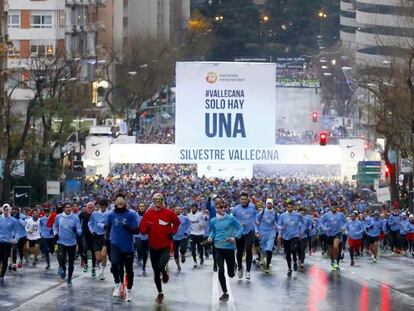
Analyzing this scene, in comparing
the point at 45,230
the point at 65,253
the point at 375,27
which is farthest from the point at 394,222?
the point at 375,27

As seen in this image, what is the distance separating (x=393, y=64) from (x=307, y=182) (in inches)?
433

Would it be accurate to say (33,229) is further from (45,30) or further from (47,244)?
(45,30)

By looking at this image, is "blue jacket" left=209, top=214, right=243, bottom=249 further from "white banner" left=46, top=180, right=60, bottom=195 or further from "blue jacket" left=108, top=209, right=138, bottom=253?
"white banner" left=46, top=180, right=60, bottom=195

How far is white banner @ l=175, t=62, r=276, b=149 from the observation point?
71.6 m

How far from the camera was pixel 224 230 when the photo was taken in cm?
2814

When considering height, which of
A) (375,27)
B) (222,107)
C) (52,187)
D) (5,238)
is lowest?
(5,238)

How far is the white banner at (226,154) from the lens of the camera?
71.8 m

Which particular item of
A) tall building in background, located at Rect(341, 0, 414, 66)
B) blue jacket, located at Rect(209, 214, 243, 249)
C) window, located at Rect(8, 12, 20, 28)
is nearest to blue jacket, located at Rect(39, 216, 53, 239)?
blue jacket, located at Rect(209, 214, 243, 249)

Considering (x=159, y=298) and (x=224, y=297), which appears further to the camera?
(x=224, y=297)

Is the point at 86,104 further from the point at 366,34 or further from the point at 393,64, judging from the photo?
the point at 366,34

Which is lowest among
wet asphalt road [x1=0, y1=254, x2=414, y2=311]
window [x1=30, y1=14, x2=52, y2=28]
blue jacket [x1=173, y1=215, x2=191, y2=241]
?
wet asphalt road [x1=0, y1=254, x2=414, y2=311]

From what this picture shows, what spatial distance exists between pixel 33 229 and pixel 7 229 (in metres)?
8.66

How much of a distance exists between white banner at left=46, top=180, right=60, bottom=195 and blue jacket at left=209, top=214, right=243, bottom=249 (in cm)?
3508

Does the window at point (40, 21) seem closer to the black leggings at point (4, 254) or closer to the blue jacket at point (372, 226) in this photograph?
the blue jacket at point (372, 226)
